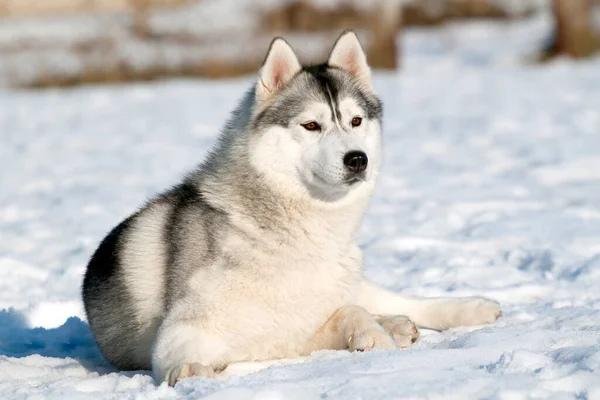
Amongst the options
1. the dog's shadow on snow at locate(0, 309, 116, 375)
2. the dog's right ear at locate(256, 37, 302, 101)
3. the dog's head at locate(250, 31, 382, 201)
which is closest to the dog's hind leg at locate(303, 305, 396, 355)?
the dog's head at locate(250, 31, 382, 201)

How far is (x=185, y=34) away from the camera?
18562mm

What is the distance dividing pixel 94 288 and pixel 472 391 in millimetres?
1865

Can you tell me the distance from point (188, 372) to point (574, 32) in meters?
14.8

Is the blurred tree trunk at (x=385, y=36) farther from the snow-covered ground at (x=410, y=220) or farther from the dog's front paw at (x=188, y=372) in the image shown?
the dog's front paw at (x=188, y=372)

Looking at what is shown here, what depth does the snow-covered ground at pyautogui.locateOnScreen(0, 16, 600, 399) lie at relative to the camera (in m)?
3.15

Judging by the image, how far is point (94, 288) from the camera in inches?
158

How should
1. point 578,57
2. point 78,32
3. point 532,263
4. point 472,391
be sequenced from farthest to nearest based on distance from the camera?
1. point 78,32
2. point 578,57
3. point 532,263
4. point 472,391

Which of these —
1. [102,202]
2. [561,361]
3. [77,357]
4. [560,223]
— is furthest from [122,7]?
[561,361]

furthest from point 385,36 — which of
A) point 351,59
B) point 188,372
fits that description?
point 188,372

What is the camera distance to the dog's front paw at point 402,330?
3.82 m

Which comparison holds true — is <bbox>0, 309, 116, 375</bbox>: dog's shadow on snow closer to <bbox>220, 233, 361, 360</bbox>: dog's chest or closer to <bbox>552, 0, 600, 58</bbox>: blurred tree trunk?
<bbox>220, 233, 361, 360</bbox>: dog's chest

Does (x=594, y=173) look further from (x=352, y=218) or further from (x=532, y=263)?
(x=352, y=218)

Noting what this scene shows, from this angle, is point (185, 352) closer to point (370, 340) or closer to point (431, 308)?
point (370, 340)

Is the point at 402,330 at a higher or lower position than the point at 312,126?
lower
